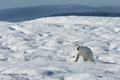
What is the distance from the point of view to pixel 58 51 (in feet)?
36.7

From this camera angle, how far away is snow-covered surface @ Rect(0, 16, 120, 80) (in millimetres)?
5005

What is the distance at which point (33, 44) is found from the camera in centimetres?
1262

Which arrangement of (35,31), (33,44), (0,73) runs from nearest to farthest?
(0,73) → (33,44) → (35,31)

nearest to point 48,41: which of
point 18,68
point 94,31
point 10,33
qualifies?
point 10,33

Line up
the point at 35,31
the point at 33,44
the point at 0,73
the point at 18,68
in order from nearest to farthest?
1. the point at 0,73
2. the point at 18,68
3. the point at 33,44
4. the point at 35,31

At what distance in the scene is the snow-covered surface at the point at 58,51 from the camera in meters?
5.01

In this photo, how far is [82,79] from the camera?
4648mm

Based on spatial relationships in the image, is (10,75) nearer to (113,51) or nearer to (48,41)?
(113,51)

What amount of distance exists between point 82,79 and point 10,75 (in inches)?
49.8

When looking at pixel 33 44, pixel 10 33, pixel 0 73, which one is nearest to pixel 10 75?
pixel 0 73

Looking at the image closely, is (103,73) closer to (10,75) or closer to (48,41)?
(10,75)

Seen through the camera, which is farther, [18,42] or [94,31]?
[94,31]

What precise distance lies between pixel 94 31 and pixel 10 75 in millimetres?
11961

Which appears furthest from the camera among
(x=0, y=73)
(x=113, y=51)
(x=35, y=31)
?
(x=35, y=31)
